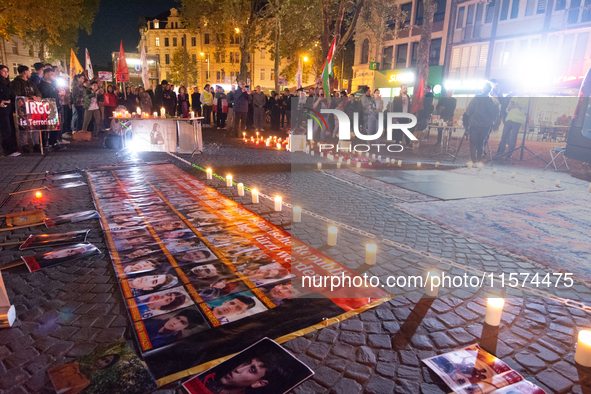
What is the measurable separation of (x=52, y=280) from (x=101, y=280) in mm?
483

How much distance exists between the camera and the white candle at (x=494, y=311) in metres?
2.99

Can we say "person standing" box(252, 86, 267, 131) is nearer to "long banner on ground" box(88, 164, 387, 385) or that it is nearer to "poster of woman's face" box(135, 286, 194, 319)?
"long banner on ground" box(88, 164, 387, 385)

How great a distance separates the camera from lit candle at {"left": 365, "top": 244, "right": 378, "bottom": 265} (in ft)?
13.6

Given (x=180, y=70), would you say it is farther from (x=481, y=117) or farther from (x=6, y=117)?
(x=481, y=117)

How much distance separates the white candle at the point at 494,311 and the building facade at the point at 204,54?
210 ft

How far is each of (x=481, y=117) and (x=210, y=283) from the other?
32.6 ft

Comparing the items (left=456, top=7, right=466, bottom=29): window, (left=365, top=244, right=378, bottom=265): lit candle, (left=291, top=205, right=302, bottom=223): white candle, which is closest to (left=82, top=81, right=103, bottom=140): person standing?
(left=291, top=205, right=302, bottom=223): white candle

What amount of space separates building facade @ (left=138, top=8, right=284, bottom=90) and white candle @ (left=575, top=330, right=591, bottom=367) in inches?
2540

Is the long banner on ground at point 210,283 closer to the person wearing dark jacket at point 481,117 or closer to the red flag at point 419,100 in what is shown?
the person wearing dark jacket at point 481,117

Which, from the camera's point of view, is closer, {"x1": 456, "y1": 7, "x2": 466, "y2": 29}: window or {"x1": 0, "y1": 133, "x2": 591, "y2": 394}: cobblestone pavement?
{"x1": 0, "y1": 133, "x2": 591, "y2": 394}: cobblestone pavement

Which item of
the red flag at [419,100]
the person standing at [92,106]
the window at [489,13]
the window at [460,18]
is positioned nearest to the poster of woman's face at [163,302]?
the red flag at [419,100]

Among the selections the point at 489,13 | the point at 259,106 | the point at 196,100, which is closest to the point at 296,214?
the point at 259,106

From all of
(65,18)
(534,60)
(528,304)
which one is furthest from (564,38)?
(65,18)

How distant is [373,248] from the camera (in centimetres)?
414
